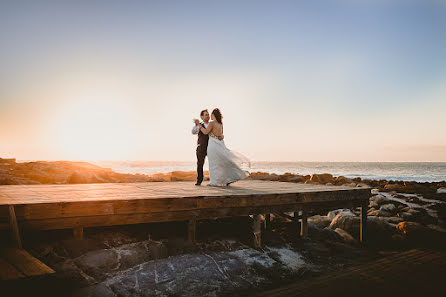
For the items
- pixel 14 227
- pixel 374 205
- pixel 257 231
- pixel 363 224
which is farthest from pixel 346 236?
pixel 14 227

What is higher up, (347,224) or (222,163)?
(222,163)

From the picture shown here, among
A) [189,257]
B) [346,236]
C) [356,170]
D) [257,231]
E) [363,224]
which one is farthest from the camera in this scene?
[356,170]

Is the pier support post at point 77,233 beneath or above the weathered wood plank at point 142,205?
beneath

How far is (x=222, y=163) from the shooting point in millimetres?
7844

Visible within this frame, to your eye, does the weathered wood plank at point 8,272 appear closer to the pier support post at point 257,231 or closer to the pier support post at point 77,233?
the pier support post at point 77,233

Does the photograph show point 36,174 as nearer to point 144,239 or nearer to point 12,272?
point 144,239

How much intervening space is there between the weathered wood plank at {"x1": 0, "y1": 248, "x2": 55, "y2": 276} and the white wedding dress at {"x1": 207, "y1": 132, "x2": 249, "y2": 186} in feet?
16.0

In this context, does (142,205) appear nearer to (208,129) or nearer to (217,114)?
(208,129)

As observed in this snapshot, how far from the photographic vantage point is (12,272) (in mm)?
3004

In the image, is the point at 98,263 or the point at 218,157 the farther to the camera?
the point at 218,157

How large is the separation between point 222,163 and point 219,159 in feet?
0.47

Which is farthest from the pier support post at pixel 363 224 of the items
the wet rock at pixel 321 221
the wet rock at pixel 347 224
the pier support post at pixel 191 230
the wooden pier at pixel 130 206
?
the pier support post at pixel 191 230

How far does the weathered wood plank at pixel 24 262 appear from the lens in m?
3.02

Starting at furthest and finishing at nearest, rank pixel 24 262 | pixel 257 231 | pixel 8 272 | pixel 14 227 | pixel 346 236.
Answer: pixel 346 236 → pixel 257 231 → pixel 14 227 → pixel 24 262 → pixel 8 272
